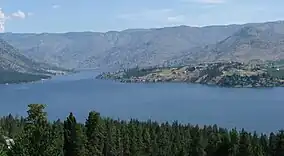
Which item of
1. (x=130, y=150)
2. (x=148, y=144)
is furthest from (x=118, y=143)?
(x=148, y=144)

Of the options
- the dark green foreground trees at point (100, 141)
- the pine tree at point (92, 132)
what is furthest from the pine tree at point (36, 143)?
the pine tree at point (92, 132)

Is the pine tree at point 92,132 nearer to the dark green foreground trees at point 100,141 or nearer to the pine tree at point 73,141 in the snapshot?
the dark green foreground trees at point 100,141

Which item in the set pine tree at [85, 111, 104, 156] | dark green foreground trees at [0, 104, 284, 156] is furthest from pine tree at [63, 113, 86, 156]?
pine tree at [85, 111, 104, 156]

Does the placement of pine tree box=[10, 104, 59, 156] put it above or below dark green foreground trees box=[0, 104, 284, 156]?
above

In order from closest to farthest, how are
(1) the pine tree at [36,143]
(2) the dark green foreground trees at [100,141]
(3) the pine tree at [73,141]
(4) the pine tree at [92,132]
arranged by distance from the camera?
1. (1) the pine tree at [36,143]
2. (2) the dark green foreground trees at [100,141]
3. (3) the pine tree at [73,141]
4. (4) the pine tree at [92,132]

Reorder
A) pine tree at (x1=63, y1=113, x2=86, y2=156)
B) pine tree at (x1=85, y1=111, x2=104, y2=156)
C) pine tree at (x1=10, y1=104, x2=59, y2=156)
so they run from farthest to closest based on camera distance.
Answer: pine tree at (x1=85, y1=111, x2=104, y2=156) → pine tree at (x1=63, y1=113, x2=86, y2=156) → pine tree at (x1=10, y1=104, x2=59, y2=156)

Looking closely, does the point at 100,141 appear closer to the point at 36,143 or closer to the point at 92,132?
the point at 92,132

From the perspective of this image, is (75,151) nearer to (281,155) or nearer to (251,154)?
(251,154)

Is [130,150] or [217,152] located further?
[130,150]

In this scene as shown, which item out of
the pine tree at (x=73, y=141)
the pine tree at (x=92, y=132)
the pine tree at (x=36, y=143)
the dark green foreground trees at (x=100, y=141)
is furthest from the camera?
the pine tree at (x=92, y=132)

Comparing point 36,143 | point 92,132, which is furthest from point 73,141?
point 36,143

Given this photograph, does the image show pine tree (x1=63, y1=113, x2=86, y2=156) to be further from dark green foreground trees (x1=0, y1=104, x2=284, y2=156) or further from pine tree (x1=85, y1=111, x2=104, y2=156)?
pine tree (x1=85, y1=111, x2=104, y2=156)
